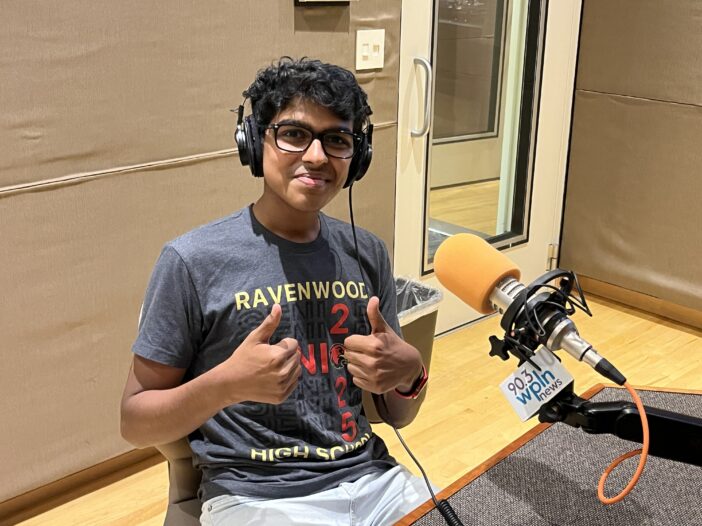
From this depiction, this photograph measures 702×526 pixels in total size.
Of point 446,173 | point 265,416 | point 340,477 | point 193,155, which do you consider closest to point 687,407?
point 340,477

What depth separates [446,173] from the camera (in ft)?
10.7

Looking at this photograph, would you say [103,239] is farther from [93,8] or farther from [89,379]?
[93,8]

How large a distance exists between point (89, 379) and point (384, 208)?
3.98 feet

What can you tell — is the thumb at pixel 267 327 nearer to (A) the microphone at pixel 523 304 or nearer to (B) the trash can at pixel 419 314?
(A) the microphone at pixel 523 304

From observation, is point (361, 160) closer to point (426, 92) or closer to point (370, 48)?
point (370, 48)

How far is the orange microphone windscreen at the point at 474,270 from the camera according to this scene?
100cm

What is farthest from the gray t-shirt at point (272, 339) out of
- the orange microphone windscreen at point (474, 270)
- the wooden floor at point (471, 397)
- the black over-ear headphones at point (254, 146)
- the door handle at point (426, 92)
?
the door handle at point (426, 92)

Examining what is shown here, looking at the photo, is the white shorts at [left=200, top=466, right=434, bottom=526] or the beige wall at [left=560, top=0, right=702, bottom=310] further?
the beige wall at [left=560, top=0, right=702, bottom=310]

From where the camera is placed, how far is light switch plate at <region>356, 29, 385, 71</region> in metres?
2.61

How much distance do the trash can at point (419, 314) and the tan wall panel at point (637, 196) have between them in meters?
1.30

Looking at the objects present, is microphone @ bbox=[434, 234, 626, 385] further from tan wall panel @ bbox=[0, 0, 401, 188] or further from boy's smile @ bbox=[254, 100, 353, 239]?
tan wall panel @ bbox=[0, 0, 401, 188]

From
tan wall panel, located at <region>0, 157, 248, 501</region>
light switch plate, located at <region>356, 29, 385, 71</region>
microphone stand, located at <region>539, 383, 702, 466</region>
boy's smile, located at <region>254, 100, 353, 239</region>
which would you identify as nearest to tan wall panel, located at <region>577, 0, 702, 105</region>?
light switch plate, located at <region>356, 29, 385, 71</region>

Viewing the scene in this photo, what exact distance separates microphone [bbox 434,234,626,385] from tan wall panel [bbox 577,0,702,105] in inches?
103

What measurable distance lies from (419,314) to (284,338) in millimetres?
1431
